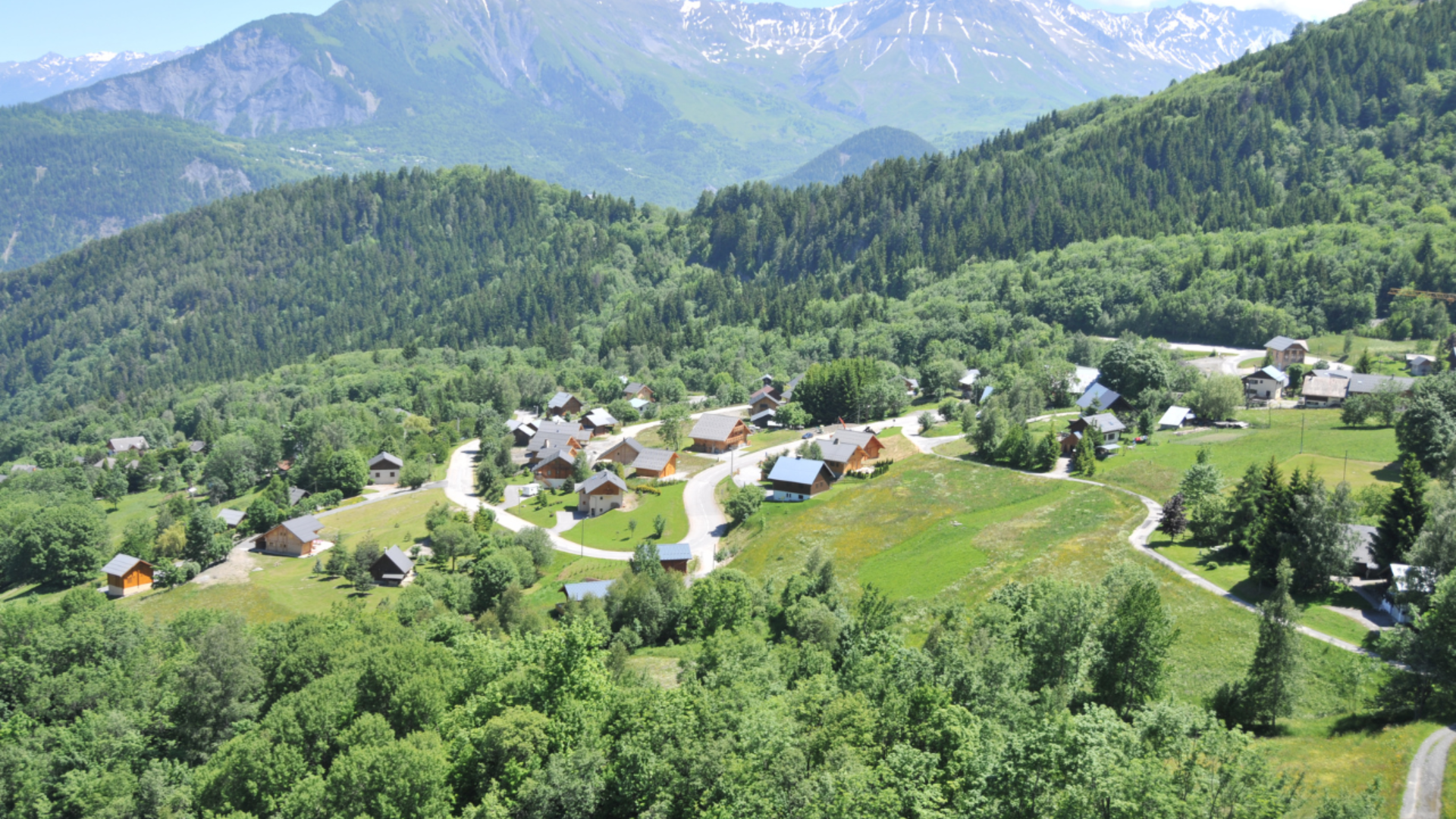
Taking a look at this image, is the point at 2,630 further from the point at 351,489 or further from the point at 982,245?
the point at 982,245

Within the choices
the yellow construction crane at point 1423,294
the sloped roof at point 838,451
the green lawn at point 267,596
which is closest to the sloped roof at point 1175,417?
the sloped roof at point 838,451

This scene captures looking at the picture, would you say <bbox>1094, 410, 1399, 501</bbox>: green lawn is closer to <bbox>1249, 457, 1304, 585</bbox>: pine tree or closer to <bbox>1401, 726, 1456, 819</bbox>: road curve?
<bbox>1249, 457, 1304, 585</bbox>: pine tree

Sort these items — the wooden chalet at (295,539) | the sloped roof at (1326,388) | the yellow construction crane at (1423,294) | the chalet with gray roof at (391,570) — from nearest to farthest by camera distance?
the chalet with gray roof at (391,570) < the wooden chalet at (295,539) < the sloped roof at (1326,388) < the yellow construction crane at (1423,294)

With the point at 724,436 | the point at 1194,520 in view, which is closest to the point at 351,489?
the point at 724,436

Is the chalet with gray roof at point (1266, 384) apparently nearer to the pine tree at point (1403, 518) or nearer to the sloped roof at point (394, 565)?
the pine tree at point (1403, 518)

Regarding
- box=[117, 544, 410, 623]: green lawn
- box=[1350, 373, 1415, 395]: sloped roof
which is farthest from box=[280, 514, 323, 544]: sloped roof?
box=[1350, 373, 1415, 395]: sloped roof

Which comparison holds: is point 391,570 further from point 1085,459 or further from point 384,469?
point 1085,459

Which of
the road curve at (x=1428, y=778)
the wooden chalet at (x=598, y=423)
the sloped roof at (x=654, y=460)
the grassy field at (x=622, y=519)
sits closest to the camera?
the road curve at (x=1428, y=778)

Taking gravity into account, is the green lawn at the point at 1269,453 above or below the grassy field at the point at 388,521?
above
